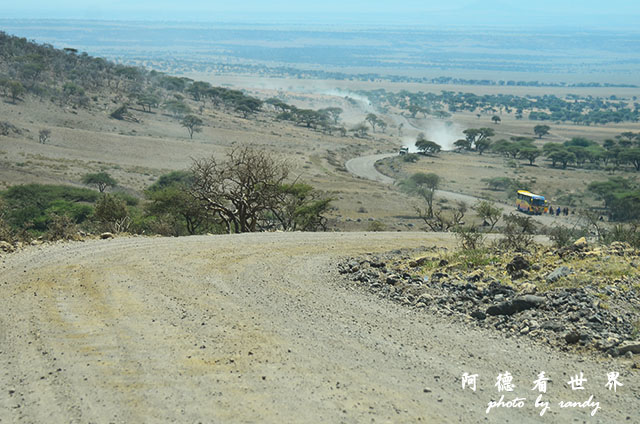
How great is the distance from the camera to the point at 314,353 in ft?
28.6

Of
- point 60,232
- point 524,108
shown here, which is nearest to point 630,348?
point 60,232

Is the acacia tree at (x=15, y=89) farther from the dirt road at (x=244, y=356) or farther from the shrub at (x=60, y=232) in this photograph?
the dirt road at (x=244, y=356)

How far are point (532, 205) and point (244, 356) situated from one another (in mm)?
46756

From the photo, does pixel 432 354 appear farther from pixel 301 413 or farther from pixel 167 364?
pixel 167 364

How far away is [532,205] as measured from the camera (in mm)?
51469

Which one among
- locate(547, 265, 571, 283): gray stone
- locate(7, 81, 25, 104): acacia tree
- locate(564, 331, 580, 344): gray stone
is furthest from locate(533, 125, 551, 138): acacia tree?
locate(564, 331, 580, 344): gray stone

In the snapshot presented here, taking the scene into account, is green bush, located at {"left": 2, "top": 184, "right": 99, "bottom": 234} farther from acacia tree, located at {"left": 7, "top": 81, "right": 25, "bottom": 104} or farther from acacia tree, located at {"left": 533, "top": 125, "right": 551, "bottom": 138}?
acacia tree, located at {"left": 533, "top": 125, "right": 551, "bottom": 138}

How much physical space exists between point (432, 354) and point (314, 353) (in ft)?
5.36

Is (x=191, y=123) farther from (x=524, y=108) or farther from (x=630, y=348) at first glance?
(x=524, y=108)

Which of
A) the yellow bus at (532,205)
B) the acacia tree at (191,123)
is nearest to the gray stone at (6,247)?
the yellow bus at (532,205)

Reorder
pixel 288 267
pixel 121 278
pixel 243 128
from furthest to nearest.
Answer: pixel 243 128 < pixel 288 267 < pixel 121 278

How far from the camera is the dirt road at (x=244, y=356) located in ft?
23.6

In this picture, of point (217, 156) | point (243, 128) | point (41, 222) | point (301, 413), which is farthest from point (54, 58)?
point (301, 413)

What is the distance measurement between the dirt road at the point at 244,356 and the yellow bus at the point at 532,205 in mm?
42039
